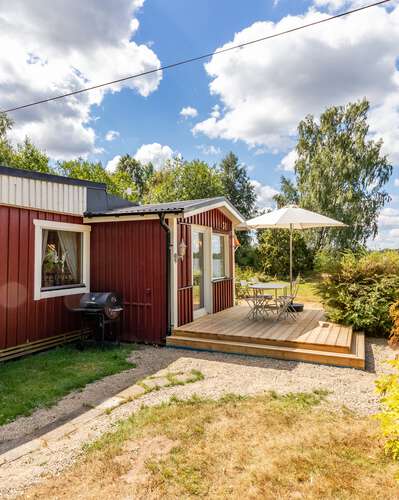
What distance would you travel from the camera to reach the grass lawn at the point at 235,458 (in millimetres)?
2279

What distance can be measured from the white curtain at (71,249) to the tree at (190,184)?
16368 millimetres

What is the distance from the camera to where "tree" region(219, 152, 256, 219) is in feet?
94.2

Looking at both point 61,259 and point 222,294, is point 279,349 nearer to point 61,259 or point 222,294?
point 222,294

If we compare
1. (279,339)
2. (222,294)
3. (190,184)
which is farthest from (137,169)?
(279,339)

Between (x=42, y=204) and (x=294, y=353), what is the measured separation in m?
5.29

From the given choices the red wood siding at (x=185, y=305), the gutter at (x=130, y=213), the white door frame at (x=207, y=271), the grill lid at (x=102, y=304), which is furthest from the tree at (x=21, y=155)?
the red wood siding at (x=185, y=305)

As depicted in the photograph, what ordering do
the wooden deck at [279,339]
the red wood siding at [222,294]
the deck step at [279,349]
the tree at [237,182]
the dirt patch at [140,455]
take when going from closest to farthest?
the dirt patch at [140,455]
the deck step at [279,349]
the wooden deck at [279,339]
the red wood siding at [222,294]
the tree at [237,182]

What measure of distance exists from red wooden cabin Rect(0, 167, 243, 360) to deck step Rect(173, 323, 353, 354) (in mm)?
535

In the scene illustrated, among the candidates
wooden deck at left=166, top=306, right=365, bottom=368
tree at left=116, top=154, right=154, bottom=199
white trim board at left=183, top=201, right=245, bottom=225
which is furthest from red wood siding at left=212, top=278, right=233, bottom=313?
tree at left=116, top=154, right=154, bottom=199

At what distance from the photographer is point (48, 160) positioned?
87.8 ft

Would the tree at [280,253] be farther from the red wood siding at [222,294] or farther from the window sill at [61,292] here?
the window sill at [61,292]

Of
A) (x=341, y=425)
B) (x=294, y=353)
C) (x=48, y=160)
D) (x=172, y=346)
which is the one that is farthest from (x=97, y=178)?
(x=341, y=425)

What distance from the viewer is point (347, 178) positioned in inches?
755

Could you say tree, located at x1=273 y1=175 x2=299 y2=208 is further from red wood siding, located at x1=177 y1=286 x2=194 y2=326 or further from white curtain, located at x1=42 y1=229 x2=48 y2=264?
white curtain, located at x1=42 y1=229 x2=48 y2=264
